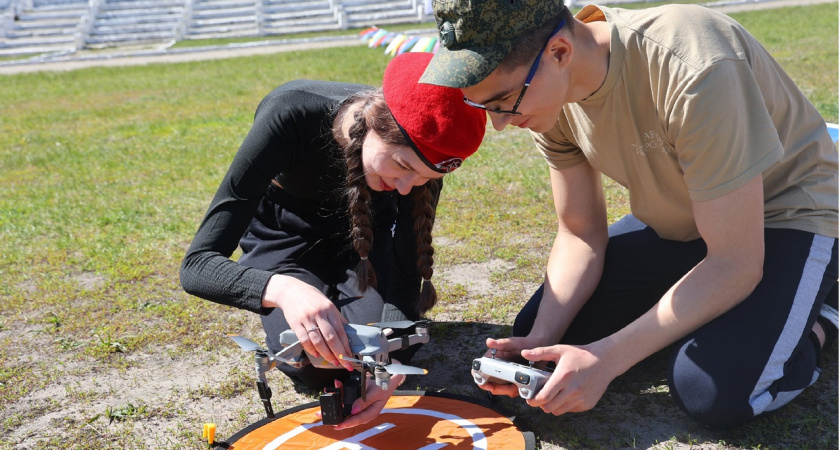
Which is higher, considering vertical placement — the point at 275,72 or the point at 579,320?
the point at 579,320

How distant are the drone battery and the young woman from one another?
0.17 metres

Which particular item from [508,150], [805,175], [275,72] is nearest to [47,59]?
[275,72]

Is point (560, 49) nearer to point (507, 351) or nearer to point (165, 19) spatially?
point (507, 351)

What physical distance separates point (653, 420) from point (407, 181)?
112 cm

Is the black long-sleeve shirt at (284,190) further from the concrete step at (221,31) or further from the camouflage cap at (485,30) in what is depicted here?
the concrete step at (221,31)

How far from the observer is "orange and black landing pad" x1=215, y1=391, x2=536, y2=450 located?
271 cm

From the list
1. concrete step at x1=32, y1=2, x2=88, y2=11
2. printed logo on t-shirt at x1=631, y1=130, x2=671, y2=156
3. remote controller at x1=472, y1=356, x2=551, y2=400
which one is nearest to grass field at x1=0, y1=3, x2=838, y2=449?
remote controller at x1=472, y1=356, x2=551, y2=400

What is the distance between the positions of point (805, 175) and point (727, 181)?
1.82 feet

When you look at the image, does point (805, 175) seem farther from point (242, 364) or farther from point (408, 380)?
point (242, 364)

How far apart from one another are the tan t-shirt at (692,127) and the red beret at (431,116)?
38cm

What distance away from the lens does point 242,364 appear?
342 centimetres

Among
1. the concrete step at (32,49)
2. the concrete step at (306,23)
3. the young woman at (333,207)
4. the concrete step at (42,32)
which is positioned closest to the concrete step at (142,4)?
the concrete step at (42,32)

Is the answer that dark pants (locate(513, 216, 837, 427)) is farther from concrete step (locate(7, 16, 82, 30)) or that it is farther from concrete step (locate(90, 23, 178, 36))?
concrete step (locate(7, 16, 82, 30))

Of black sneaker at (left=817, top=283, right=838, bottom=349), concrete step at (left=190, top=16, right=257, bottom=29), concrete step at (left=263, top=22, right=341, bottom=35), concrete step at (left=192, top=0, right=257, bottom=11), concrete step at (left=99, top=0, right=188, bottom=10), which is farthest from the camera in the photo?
concrete step at (left=99, top=0, right=188, bottom=10)
